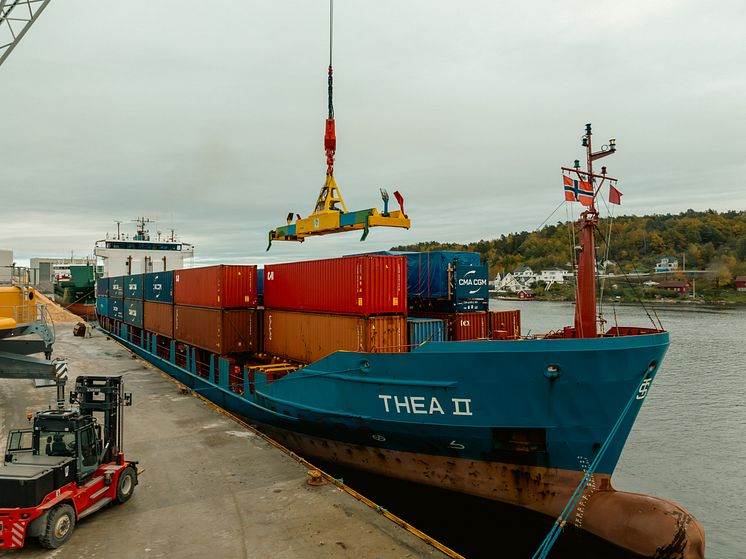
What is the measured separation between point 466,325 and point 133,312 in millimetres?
24041

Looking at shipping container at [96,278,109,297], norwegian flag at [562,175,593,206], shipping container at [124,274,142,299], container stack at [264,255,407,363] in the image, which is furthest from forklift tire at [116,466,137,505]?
shipping container at [96,278,109,297]

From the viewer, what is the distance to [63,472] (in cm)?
784

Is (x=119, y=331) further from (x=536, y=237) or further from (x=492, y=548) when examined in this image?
(x=536, y=237)

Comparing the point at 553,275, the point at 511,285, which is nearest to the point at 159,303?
the point at 511,285

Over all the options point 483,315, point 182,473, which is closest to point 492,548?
point 483,315

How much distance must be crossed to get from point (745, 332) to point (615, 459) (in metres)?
47.8

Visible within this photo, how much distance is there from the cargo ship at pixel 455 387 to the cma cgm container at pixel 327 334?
5cm

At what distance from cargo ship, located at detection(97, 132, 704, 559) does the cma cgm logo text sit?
5 centimetres

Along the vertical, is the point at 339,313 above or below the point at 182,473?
above

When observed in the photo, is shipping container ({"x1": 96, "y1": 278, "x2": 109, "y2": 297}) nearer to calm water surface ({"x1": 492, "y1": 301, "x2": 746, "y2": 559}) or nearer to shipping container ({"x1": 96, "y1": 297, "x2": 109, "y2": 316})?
shipping container ({"x1": 96, "y1": 297, "x2": 109, "y2": 316})

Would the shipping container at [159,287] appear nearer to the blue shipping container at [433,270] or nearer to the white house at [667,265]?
the blue shipping container at [433,270]

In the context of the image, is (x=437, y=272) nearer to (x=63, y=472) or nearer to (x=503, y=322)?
Answer: (x=503, y=322)

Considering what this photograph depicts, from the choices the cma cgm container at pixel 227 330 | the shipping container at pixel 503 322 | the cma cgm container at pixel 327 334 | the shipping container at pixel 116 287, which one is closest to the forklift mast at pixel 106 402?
the cma cgm container at pixel 327 334

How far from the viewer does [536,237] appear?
126812 mm
